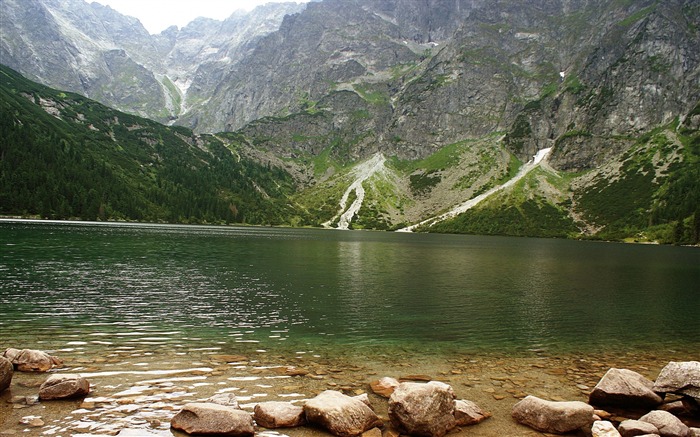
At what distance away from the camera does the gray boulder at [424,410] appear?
14734 millimetres

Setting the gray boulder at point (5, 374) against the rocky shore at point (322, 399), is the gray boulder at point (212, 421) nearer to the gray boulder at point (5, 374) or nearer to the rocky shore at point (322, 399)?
the rocky shore at point (322, 399)

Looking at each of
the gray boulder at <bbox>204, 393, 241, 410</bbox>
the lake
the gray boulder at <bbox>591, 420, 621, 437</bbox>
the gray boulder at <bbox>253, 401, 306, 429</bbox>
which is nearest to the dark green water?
the lake

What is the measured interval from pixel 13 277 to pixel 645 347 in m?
62.7

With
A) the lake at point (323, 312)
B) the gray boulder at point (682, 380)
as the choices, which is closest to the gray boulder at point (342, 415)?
the lake at point (323, 312)

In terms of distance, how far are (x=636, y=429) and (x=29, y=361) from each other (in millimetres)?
25611

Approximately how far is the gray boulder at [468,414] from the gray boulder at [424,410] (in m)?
0.52

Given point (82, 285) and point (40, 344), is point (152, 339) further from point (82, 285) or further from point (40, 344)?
point (82, 285)

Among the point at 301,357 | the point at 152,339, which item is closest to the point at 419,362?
the point at 301,357

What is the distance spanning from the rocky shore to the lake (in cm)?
137

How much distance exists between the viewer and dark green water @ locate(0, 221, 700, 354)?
28.9 m

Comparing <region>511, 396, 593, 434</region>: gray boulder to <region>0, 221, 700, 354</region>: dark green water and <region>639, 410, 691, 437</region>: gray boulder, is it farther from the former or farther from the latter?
<region>0, 221, 700, 354</region>: dark green water

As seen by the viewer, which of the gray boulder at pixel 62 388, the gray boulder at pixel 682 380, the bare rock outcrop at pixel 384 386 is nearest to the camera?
the gray boulder at pixel 62 388

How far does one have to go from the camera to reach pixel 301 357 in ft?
80.2

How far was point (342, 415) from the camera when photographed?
14617mm
